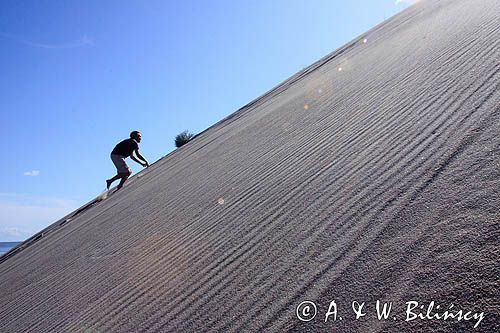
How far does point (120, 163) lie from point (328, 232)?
665cm

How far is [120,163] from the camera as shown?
8.25m

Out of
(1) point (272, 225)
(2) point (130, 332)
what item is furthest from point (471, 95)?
(2) point (130, 332)

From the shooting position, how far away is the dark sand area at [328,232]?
5.27ft

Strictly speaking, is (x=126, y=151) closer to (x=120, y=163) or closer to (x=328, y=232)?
(x=120, y=163)

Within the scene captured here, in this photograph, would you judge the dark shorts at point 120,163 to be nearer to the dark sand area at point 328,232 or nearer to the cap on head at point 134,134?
the cap on head at point 134,134

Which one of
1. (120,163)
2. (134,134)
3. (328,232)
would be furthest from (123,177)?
(328,232)

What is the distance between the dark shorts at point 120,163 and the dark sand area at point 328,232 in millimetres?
3026

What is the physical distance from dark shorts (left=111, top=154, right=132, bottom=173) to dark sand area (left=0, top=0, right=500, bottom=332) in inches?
119

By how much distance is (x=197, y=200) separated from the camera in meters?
4.29

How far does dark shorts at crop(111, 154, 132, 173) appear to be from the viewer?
8.19m

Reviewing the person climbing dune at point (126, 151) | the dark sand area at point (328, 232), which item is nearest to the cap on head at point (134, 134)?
the person climbing dune at point (126, 151)

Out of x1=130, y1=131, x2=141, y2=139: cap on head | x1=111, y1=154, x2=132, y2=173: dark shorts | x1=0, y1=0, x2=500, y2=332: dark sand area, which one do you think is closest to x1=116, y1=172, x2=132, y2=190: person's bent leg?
x1=111, y1=154, x2=132, y2=173: dark shorts

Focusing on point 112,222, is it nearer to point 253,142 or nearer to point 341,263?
point 253,142

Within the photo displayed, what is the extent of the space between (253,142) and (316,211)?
3.16 meters
